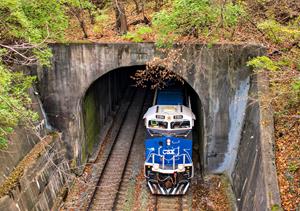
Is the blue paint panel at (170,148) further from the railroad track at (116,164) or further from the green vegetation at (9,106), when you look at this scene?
the green vegetation at (9,106)

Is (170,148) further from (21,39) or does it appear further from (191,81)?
(21,39)

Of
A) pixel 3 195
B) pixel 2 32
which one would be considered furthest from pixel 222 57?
pixel 3 195

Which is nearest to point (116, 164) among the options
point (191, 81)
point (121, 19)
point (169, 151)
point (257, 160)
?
point (169, 151)

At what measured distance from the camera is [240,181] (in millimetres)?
14375

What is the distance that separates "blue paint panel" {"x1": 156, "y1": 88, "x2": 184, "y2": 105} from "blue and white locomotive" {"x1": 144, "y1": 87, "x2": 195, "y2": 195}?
0.90 metres

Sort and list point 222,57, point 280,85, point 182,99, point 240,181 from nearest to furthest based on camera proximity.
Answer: point 280,85, point 240,181, point 222,57, point 182,99

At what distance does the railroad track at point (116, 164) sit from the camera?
50.2 feet

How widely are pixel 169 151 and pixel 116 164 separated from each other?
158 inches

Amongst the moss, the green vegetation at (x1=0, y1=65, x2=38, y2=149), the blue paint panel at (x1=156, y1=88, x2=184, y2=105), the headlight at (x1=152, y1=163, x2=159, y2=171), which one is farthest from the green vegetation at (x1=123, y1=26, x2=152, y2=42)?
the moss

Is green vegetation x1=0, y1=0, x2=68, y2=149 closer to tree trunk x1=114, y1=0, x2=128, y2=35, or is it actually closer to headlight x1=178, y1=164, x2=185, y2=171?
tree trunk x1=114, y1=0, x2=128, y2=35

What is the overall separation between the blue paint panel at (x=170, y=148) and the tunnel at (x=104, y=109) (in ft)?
7.59

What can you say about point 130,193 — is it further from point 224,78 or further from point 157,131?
point 224,78

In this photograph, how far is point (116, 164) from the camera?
60.2 feet

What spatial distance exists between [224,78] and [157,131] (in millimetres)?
3725
